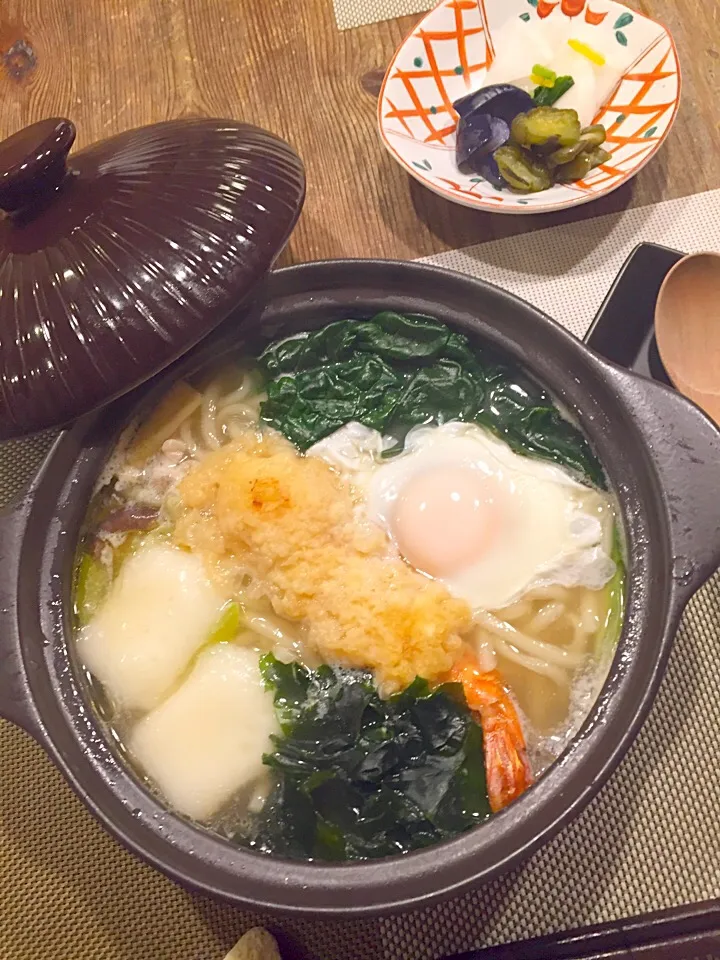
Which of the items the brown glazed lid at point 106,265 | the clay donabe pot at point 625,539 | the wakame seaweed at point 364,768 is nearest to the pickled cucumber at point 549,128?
the clay donabe pot at point 625,539

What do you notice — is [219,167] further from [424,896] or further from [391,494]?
[424,896]

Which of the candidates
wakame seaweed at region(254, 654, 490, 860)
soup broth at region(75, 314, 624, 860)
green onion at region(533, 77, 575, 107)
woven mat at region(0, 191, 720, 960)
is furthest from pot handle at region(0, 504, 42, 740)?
green onion at region(533, 77, 575, 107)

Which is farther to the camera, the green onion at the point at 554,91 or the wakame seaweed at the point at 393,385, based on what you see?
the green onion at the point at 554,91

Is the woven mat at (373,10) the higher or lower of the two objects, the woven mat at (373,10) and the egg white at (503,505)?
the higher

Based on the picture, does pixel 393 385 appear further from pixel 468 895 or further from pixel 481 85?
pixel 468 895

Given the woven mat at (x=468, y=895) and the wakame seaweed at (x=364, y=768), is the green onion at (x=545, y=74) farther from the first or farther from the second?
the wakame seaweed at (x=364, y=768)

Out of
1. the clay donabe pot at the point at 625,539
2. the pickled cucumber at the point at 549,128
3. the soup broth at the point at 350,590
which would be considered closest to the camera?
the clay donabe pot at the point at 625,539
